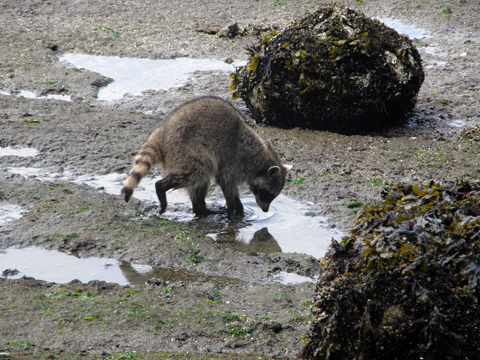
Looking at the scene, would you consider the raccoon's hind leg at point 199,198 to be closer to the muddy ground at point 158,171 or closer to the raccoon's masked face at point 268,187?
the muddy ground at point 158,171

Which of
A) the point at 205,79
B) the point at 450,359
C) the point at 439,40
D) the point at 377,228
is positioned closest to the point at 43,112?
the point at 205,79

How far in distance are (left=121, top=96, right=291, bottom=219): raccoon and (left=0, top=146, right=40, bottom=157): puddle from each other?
2.15m

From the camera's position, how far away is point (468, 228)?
3139 mm

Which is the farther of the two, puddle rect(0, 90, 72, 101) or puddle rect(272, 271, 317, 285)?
puddle rect(0, 90, 72, 101)

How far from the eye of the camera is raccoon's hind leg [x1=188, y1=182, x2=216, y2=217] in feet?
20.7

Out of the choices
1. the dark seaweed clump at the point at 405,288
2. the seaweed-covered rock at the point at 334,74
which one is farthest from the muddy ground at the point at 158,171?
the dark seaweed clump at the point at 405,288

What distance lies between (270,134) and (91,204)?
366 centimetres

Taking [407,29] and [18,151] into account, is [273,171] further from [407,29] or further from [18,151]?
[407,29]

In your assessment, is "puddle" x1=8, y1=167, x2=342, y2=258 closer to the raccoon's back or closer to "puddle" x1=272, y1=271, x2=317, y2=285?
"puddle" x1=272, y1=271, x2=317, y2=285

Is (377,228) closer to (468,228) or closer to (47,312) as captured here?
(468,228)

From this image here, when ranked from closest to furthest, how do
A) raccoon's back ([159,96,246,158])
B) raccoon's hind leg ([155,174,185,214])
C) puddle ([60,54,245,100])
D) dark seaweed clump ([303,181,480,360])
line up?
dark seaweed clump ([303,181,480,360]) < raccoon's hind leg ([155,174,185,214]) < raccoon's back ([159,96,246,158]) < puddle ([60,54,245,100])

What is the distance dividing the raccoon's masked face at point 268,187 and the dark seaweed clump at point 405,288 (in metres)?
3.21

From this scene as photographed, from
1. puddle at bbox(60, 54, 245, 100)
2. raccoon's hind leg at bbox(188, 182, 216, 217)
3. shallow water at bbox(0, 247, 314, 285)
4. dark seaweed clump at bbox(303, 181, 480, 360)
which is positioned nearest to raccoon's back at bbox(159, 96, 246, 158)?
raccoon's hind leg at bbox(188, 182, 216, 217)

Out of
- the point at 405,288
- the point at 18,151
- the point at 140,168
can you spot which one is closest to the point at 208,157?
the point at 140,168
